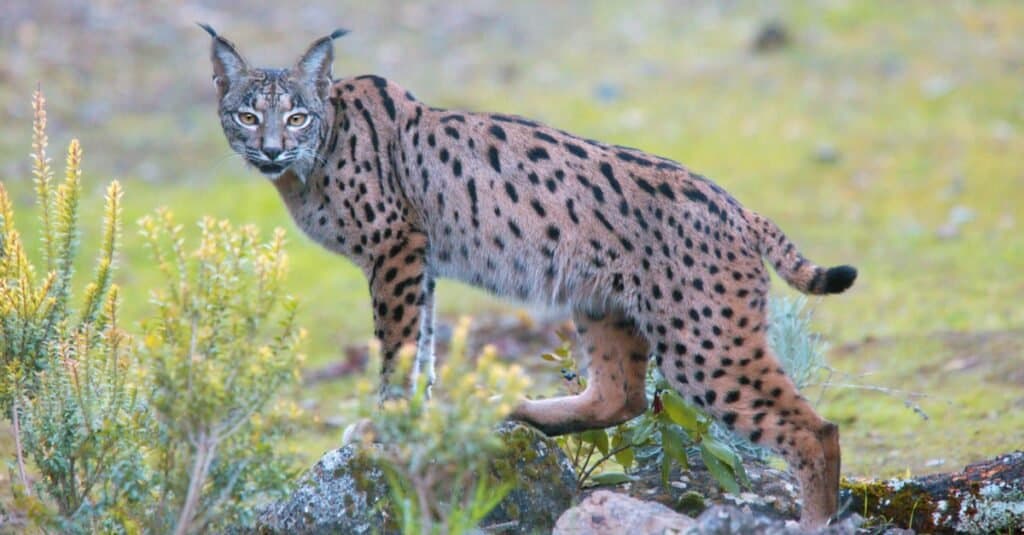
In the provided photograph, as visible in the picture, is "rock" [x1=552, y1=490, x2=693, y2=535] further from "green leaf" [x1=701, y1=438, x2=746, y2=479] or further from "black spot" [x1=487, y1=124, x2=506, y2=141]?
"black spot" [x1=487, y1=124, x2=506, y2=141]

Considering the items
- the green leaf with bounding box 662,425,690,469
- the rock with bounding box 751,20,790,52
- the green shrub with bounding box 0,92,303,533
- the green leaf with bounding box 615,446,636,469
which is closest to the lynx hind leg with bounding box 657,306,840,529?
the green leaf with bounding box 662,425,690,469

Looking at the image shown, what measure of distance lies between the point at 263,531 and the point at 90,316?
1.30 metres

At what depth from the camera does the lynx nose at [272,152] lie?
741 centimetres

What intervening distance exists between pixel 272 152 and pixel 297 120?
262mm

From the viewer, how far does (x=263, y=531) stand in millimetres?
6480

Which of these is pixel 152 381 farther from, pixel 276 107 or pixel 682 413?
pixel 682 413

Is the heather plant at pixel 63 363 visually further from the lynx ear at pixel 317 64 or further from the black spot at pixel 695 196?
the black spot at pixel 695 196

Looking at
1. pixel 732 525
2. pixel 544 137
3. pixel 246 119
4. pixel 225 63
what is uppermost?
pixel 225 63

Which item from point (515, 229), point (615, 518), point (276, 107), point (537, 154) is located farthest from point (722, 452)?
point (276, 107)

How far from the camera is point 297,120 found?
24.8 feet

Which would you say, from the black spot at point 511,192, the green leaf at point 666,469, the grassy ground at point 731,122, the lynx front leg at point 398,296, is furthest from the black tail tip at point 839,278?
the grassy ground at point 731,122

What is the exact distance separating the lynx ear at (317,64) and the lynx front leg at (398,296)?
999 mm

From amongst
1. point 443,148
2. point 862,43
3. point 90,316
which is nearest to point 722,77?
point 862,43

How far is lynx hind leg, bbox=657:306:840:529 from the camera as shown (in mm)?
6633
